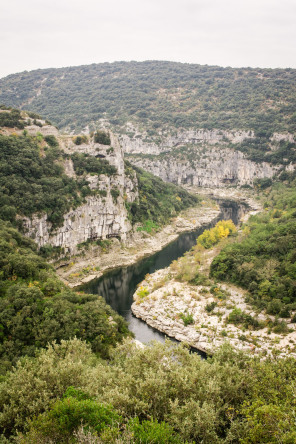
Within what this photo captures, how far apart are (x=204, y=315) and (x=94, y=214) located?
3002cm

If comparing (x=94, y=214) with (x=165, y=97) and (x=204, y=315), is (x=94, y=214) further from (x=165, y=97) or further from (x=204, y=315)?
(x=165, y=97)

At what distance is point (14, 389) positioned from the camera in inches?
530

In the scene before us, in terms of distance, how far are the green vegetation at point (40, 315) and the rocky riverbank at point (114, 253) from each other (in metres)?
15.5

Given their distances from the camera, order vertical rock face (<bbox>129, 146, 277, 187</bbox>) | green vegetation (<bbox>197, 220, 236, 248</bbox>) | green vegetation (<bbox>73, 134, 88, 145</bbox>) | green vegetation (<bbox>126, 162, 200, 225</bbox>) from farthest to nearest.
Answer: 1. vertical rock face (<bbox>129, 146, 277, 187</bbox>)
2. green vegetation (<bbox>126, 162, 200, 225</bbox>)
3. green vegetation (<bbox>73, 134, 88, 145</bbox>)
4. green vegetation (<bbox>197, 220, 236, 248</bbox>)

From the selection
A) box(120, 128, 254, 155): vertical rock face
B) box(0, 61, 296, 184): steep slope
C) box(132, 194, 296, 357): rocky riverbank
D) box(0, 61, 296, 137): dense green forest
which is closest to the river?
box(132, 194, 296, 357): rocky riverbank

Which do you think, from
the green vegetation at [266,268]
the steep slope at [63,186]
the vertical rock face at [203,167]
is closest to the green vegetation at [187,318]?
the green vegetation at [266,268]

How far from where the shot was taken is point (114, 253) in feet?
187

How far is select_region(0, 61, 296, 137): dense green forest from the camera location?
12662 centimetres

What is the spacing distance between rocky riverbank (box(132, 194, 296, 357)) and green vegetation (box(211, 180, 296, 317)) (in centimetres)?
147

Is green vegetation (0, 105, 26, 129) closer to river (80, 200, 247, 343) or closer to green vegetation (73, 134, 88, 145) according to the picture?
green vegetation (73, 134, 88, 145)

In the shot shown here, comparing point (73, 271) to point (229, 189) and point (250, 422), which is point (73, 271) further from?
point (229, 189)

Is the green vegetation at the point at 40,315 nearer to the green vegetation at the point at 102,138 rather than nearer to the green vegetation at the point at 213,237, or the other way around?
the green vegetation at the point at 213,237

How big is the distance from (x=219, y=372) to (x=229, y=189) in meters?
115

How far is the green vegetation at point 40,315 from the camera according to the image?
23.4 metres
